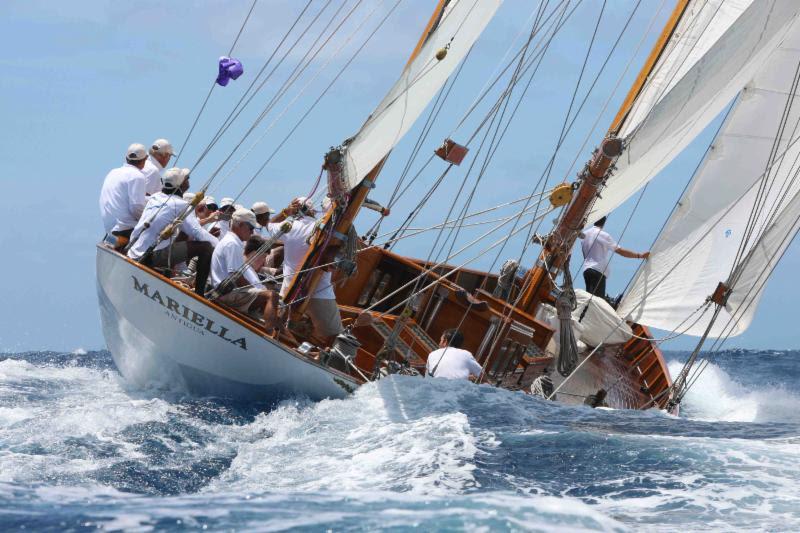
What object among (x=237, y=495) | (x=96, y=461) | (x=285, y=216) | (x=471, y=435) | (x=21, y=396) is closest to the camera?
(x=237, y=495)

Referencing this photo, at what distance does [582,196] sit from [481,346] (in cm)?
226

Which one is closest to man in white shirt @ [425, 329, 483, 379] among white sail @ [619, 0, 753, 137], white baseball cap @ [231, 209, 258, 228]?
white baseball cap @ [231, 209, 258, 228]

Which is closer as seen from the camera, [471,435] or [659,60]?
[471,435]

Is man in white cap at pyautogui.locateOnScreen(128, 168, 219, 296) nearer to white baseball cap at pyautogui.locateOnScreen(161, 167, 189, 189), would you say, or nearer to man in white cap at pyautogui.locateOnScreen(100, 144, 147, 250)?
white baseball cap at pyautogui.locateOnScreen(161, 167, 189, 189)

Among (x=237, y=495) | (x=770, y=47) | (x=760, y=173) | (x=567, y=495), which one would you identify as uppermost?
(x=770, y=47)

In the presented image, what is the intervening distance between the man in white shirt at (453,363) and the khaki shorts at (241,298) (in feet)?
6.34

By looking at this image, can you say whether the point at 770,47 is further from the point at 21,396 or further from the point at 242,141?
the point at 21,396

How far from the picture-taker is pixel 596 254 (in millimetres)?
17734

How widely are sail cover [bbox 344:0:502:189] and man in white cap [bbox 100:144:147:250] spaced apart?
8.04 feet

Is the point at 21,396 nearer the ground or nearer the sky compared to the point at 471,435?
nearer the ground

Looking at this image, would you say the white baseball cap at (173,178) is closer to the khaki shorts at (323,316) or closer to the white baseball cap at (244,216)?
the white baseball cap at (244,216)

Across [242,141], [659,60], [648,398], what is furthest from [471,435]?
[659,60]

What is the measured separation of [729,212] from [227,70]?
7.00 m

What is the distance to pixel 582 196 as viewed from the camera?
50.0 feet
